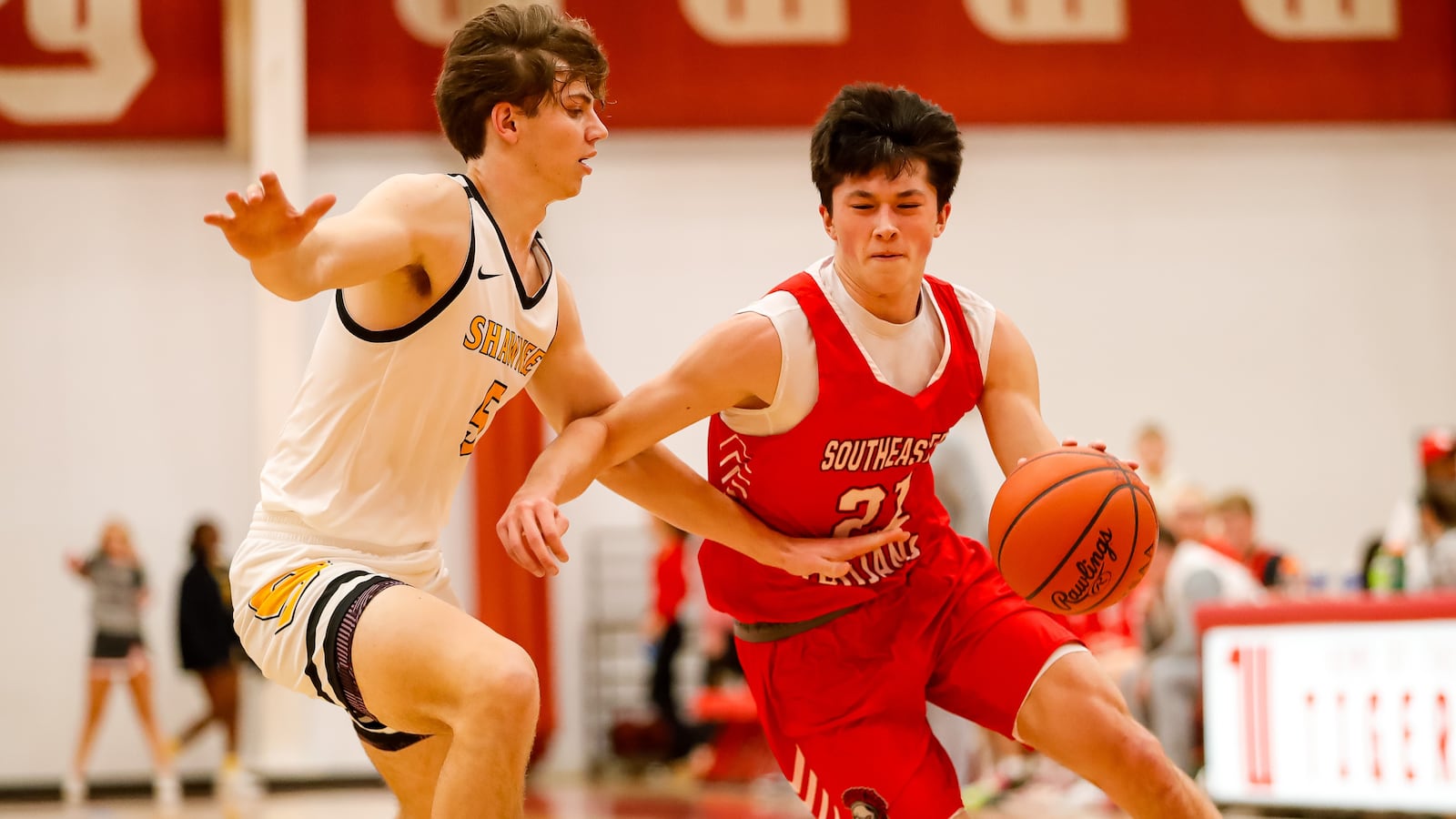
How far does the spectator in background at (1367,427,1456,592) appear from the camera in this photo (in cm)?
804

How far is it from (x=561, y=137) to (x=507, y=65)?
7.5 inches

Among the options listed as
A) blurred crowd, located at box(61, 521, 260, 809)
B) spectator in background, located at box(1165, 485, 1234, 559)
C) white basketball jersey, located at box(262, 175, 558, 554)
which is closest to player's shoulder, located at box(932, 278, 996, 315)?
white basketball jersey, located at box(262, 175, 558, 554)

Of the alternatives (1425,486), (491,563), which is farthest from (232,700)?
(1425,486)

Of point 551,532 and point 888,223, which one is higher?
point 888,223

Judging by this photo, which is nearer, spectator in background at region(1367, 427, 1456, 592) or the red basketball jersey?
the red basketball jersey

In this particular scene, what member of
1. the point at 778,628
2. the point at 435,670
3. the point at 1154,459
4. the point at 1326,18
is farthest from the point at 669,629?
the point at 435,670

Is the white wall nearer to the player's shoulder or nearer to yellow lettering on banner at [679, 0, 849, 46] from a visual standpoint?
yellow lettering on banner at [679, 0, 849, 46]

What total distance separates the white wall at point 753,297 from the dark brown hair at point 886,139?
9433 mm

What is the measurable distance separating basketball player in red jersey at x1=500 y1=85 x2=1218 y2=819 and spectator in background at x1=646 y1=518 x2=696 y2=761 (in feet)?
25.6

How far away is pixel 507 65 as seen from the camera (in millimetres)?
3385

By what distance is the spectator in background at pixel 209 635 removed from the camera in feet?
38.1

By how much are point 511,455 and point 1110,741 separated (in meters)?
9.95

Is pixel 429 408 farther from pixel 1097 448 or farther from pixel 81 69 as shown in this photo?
pixel 81 69

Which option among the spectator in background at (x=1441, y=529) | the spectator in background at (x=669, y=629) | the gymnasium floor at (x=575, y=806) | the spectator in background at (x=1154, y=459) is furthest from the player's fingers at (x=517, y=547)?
the spectator in background at (x=1154, y=459)
